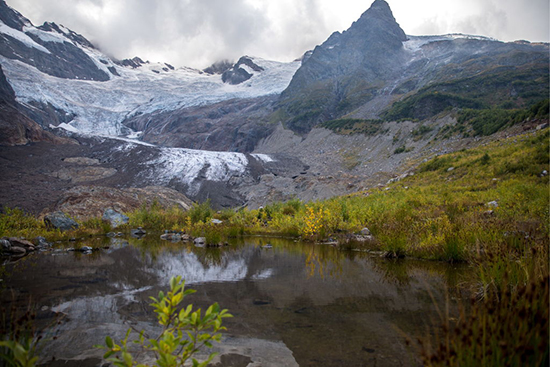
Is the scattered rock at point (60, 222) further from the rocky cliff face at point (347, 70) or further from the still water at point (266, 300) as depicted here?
the rocky cliff face at point (347, 70)

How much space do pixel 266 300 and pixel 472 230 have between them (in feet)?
16.1

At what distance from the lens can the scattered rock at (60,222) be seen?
13.5 m

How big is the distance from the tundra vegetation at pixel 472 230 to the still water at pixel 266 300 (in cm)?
40

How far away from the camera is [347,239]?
30.0 ft

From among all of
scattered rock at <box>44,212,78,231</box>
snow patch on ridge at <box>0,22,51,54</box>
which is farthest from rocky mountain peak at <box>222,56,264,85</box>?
scattered rock at <box>44,212,78,231</box>

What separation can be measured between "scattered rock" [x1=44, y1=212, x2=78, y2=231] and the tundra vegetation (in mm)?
513

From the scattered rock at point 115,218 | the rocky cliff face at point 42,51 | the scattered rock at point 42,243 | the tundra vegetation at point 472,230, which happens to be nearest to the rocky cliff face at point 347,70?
the scattered rock at point 115,218

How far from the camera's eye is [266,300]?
4273mm

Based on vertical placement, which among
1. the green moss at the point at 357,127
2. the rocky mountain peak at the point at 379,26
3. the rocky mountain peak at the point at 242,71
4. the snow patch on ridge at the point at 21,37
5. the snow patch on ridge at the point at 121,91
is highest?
the rocky mountain peak at the point at 379,26

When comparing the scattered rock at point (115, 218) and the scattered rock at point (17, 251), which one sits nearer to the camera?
the scattered rock at point (17, 251)

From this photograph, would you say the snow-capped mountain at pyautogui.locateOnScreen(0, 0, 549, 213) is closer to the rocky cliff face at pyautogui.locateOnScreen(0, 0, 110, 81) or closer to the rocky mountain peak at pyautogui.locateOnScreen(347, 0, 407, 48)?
the rocky cliff face at pyautogui.locateOnScreen(0, 0, 110, 81)

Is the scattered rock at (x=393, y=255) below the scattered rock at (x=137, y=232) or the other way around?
the other way around

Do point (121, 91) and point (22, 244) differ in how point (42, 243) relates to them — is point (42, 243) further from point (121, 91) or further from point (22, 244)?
point (121, 91)

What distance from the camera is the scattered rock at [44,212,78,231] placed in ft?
44.4
